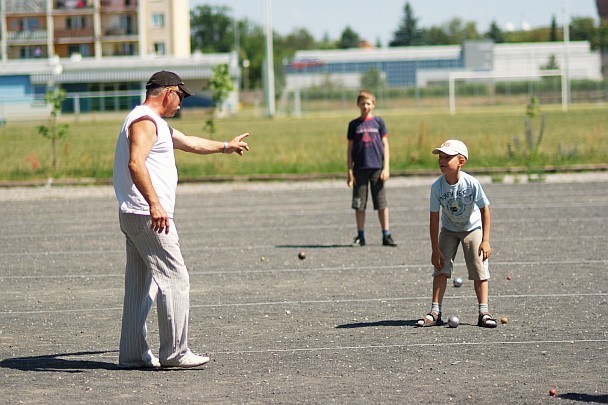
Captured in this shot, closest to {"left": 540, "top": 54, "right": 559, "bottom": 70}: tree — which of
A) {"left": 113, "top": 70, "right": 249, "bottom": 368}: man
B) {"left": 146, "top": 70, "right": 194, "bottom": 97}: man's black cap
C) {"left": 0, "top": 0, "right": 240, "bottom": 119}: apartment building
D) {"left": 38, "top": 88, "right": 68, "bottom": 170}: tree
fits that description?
{"left": 0, "top": 0, "right": 240, "bottom": 119}: apartment building

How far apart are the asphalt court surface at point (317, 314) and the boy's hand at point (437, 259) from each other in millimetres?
487

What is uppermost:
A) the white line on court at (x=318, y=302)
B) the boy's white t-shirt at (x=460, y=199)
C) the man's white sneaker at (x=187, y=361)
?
the boy's white t-shirt at (x=460, y=199)

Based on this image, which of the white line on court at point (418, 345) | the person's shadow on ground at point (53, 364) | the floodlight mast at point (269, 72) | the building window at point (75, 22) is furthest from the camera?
the building window at point (75, 22)

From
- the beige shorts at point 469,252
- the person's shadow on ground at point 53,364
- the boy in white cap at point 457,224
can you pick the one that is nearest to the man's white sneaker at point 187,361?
the person's shadow on ground at point 53,364

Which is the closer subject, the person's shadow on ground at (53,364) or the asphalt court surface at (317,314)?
the asphalt court surface at (317,314)

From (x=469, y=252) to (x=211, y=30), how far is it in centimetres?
16530

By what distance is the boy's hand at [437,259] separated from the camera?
29.3ft

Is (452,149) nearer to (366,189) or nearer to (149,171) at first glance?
(149,171)

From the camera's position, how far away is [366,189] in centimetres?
1447

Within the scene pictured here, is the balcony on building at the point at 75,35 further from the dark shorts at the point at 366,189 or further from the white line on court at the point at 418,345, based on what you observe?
the white line on court at the point at 418,345

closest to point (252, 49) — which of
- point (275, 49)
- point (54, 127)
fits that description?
point (275, 49)

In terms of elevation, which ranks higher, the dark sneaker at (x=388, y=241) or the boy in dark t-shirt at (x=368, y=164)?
the boy in dark t-shirt at (x=368, y=164)

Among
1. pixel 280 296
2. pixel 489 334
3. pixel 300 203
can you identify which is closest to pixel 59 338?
pixel 280 296

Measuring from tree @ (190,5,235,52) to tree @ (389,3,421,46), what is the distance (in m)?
26.2
